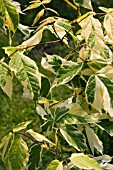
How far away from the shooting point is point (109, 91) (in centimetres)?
108

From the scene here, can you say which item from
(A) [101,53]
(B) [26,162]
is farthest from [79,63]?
(B) [26,162]

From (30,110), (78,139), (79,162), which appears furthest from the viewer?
(30,110)

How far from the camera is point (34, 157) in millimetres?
1146

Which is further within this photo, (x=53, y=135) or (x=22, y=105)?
(x=22, y=105)

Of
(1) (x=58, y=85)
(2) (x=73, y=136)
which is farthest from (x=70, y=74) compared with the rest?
(2) (x=73, y=136)

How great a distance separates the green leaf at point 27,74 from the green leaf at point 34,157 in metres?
0.16

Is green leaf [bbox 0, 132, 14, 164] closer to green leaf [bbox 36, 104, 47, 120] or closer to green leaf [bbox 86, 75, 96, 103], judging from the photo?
green leaf [bbox 36, 104, 47, 120]

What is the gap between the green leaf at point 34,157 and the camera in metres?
1.14

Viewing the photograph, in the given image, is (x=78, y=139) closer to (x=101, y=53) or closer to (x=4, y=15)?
(x=101, y=53)

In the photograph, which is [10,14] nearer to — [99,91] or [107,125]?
[99,91]

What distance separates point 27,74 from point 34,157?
0.23 m

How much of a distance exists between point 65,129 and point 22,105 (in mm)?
2326

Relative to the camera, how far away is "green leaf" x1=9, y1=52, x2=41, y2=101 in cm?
104

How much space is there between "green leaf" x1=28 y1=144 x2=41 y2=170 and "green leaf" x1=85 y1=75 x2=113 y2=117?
185mm
